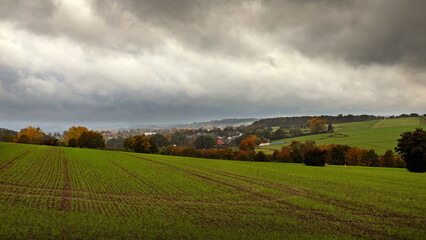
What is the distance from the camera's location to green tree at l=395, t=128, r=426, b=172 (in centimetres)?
4406

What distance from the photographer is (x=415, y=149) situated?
4428 centimetres

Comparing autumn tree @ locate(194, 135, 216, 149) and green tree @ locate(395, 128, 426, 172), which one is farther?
autumn tree @ locate(194, 135, 216, 149)

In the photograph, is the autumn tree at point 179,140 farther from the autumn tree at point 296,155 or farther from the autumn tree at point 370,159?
the autumn tree at point 370,159

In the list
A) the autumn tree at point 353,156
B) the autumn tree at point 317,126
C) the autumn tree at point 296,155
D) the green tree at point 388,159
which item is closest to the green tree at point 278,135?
the autumn tree at point 317,126

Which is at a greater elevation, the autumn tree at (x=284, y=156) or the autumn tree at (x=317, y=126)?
the autumn tree at (x=317, y=126)

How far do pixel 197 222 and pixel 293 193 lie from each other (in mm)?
12238

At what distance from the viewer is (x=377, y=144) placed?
8938 centimetres

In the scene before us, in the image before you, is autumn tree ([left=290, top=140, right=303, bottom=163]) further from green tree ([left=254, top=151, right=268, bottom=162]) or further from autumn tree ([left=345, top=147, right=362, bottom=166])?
autumn tree ([left=345, top=147, right=362, bottom=166])

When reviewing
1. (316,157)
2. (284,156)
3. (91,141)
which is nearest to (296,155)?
(284,156)

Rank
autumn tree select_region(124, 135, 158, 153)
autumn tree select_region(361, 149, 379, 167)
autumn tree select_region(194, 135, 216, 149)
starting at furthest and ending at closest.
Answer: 1. autumn tree select_region(194, 135, 216, 149)
2. autumn tree select_region(124, 135, 158, 153)
3. autumn tree select_region(361, 149, 379, 167)

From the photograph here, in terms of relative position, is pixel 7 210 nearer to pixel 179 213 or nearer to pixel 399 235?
pixel 179 213

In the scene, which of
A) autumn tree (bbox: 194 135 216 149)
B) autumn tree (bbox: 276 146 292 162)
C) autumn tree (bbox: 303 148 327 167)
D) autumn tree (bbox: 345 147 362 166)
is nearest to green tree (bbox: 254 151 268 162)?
autumn tree (bbox: 276 146 292 162)

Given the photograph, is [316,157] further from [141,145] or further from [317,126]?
[317,126]

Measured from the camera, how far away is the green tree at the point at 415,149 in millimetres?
44062
